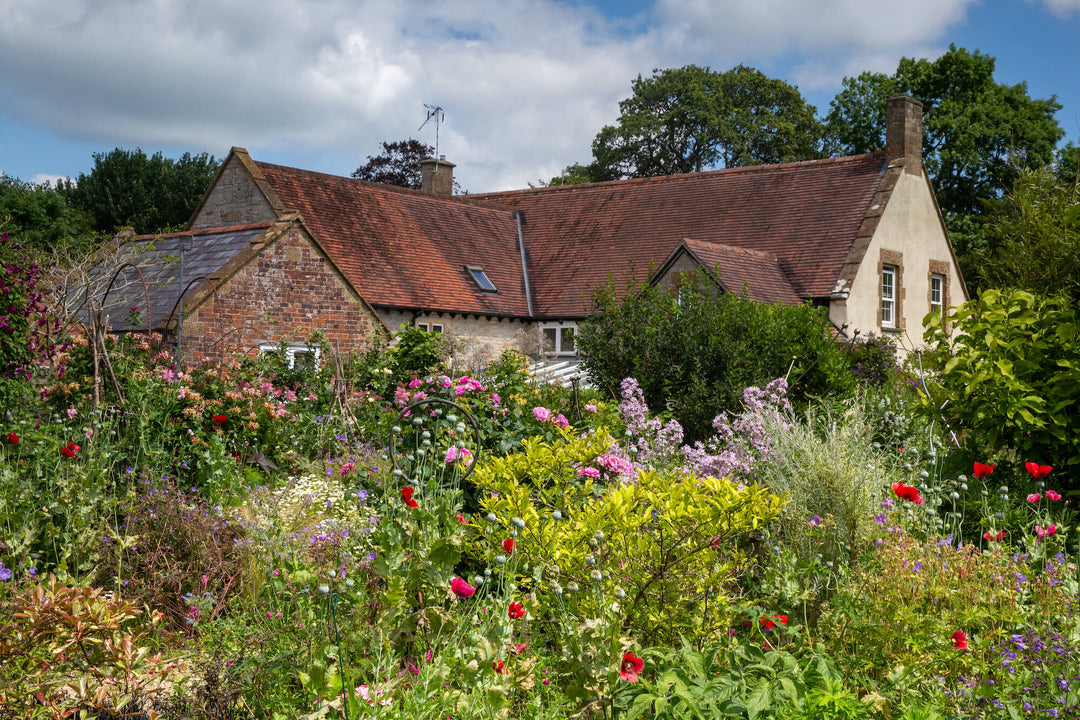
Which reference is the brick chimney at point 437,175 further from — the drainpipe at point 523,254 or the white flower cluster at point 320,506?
the white flower cluster at point 320,506

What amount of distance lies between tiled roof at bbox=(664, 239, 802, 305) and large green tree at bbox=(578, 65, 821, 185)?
19970 mm

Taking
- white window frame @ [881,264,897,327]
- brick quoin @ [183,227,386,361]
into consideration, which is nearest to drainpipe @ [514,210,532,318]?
white window frame @ [881,264,897,327]

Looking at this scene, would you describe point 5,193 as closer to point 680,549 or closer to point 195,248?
point 195,248

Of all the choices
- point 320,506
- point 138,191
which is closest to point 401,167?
point 138,191

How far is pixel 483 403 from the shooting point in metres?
7.02

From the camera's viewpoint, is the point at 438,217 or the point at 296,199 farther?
the point at 438,217

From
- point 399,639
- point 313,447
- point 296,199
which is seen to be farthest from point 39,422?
point 296,199

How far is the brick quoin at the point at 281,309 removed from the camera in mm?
13727

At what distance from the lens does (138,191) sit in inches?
1578

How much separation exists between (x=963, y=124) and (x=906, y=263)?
12257 mm

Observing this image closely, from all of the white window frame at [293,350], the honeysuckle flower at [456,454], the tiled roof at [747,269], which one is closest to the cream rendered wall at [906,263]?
the tiled roof at [747,269]

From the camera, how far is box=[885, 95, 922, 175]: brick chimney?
23.9m

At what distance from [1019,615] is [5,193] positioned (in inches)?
1492

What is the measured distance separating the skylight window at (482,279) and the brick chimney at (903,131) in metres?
10.9
